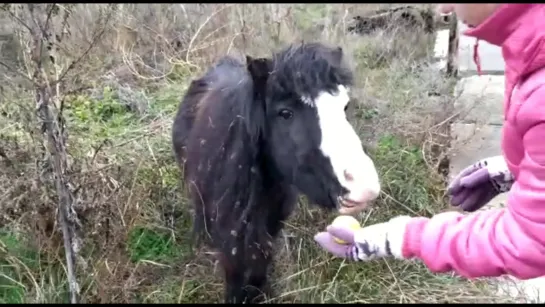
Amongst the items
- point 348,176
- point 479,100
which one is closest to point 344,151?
point 348,176

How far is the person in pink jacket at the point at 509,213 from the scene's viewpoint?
123 centimetres

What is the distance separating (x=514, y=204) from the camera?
4.23 ft

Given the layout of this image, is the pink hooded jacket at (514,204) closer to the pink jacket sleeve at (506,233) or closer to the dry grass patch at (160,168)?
the pink jacket sleeve at (506,233)

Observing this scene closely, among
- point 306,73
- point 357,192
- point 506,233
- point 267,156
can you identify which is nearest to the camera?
point 506,233

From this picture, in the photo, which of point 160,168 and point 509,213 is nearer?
point 509,213

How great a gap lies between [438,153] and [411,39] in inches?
45.3

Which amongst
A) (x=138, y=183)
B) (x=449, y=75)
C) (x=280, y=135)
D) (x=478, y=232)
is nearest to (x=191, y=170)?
(x=138, y=183)

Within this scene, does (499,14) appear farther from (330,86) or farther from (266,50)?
(266,50)

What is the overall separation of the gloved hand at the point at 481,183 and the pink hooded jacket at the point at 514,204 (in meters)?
0.37

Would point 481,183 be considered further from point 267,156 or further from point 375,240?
point 267,156

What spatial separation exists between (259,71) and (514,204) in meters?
0.96

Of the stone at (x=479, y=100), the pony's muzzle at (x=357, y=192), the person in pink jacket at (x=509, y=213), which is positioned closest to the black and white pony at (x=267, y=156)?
the pony's muzzle at (x=357, y=192)

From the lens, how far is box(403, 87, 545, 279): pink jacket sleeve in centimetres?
124

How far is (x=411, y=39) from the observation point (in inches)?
167
